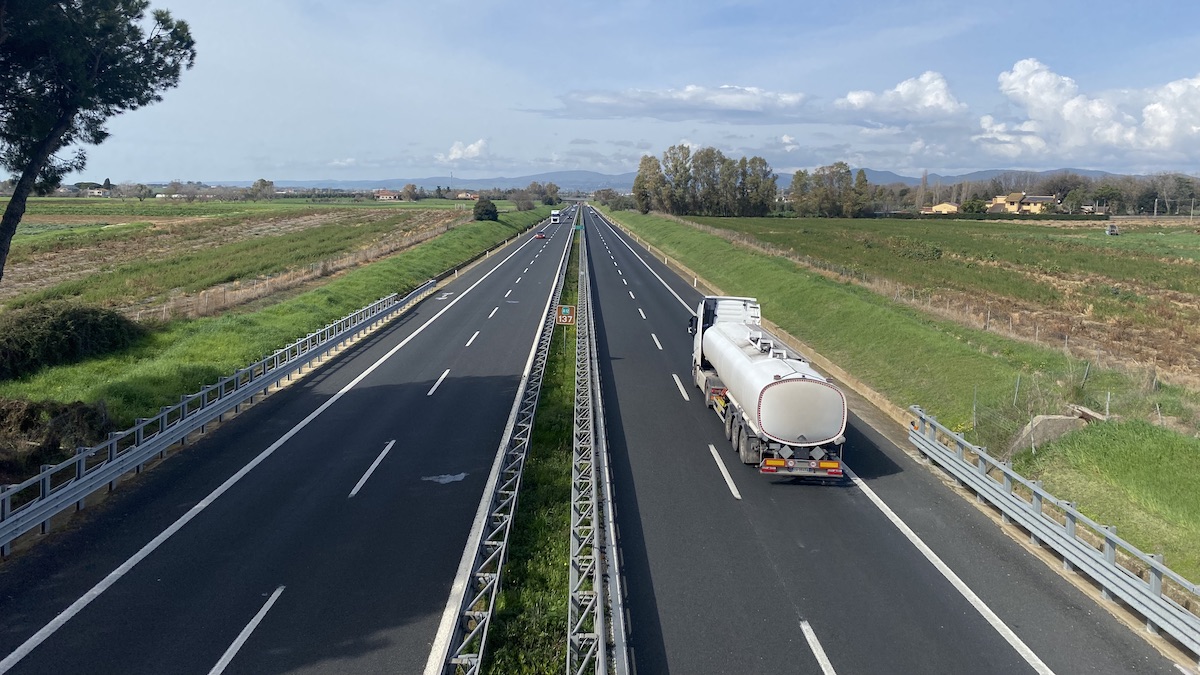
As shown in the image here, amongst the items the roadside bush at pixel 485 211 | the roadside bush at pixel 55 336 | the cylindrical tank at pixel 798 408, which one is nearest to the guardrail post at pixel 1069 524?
the cylindrical tank at pixel 798 408

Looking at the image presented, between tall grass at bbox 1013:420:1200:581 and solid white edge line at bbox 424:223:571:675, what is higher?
tall grass at bbox 1013:420:1200:581

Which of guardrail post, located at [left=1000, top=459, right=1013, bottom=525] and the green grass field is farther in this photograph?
the green grass field

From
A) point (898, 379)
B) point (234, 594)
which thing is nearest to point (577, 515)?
point (234, 594)

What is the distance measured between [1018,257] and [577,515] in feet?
213

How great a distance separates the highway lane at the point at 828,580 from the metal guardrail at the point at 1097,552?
38 centimetres

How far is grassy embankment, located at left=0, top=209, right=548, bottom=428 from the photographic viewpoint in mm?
19016

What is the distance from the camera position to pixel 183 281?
44781 millimetres

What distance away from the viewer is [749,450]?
16.0 meters

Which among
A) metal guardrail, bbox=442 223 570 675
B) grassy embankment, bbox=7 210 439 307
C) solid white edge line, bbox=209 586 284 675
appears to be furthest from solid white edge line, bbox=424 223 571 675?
grassy embankment, bbox=7 210 439 307

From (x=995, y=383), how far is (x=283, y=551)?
56.7 ft

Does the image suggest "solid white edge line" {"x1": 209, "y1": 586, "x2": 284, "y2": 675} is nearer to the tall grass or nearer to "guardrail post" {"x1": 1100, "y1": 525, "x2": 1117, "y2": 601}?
"guardrail post" {"x1": 1100, "y1": 525, "x2": 1117, "y2": 601}

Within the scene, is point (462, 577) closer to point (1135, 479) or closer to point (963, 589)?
point (963, 589)

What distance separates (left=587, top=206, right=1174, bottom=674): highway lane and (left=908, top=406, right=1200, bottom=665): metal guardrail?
0.38 meters

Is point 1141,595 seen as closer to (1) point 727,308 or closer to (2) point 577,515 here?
(2) point 577,515
